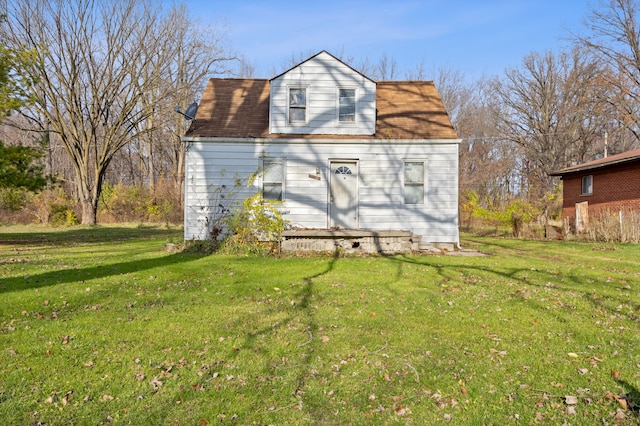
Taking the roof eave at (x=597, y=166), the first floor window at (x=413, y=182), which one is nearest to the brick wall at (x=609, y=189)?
the roof eave at (x=597, y=166)

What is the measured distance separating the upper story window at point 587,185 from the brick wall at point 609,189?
0.19m

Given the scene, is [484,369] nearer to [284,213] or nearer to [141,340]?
[141,340]

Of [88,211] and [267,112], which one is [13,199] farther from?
[267,112]

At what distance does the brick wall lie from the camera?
20.3m

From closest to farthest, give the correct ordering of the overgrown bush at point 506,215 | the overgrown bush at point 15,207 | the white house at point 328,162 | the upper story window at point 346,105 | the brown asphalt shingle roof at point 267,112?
the white house at point 328,162 < the brown asphalt shingle roof at point 267,112 < the upper story window at point 346,105 < the overgrown bush at point 506,215 < the overgrown bush at point 15,207

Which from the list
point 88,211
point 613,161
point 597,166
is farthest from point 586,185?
point 88,211

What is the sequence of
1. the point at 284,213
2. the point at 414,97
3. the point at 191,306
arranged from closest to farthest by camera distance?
the point at 191,306 → the point at 284,213 → the point at 414,97

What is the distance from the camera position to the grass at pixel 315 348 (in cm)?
336

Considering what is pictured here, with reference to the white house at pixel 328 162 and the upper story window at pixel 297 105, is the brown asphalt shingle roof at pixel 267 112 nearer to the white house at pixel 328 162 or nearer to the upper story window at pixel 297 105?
the white house at pixel 328 162

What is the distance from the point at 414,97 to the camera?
50.3 feet

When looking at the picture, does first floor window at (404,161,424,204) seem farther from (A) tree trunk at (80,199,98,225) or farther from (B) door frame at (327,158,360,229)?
(A) tree trunk at (80,199,98,225)

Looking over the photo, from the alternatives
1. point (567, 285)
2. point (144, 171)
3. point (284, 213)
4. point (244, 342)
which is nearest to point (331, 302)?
point (244, 342)

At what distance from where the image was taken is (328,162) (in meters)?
13.3

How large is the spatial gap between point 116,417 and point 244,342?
5.64 ft
